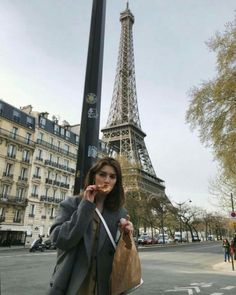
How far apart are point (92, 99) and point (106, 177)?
4.30 feet

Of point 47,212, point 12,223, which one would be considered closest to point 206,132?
point 12,223

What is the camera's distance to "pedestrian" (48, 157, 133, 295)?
7.17 feet

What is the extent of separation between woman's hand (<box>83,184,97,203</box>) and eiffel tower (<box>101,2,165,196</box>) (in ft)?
189

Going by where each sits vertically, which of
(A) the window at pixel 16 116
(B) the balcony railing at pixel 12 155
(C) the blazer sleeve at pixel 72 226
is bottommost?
(C) the blazer sleeve at pixel 72 226

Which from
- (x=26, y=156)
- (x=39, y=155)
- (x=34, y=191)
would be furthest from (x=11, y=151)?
(x=34, y=191)

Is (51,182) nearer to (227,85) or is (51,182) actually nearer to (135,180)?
(135,180)

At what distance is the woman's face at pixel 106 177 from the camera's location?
2504 millimetres

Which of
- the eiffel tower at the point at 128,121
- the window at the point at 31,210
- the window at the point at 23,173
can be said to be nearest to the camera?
the window at the point at 23,173

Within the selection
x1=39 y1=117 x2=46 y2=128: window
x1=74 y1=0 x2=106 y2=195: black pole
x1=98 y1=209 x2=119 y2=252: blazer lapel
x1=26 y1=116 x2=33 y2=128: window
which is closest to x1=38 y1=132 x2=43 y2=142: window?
x1=39 y1=117 x2=46 y2=128: window

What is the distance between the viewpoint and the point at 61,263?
2.25m

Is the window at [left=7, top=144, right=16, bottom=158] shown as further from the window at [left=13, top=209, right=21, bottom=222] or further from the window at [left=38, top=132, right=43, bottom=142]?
the window at [left=13, top=209, right=21, bottom=222]

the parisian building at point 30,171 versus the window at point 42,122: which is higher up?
the window at point 42,122

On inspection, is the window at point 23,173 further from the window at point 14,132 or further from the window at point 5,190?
the window at point 14,132

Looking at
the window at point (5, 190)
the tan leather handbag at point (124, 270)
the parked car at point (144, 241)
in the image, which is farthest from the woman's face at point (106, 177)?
the parked car at point (144, 241)
